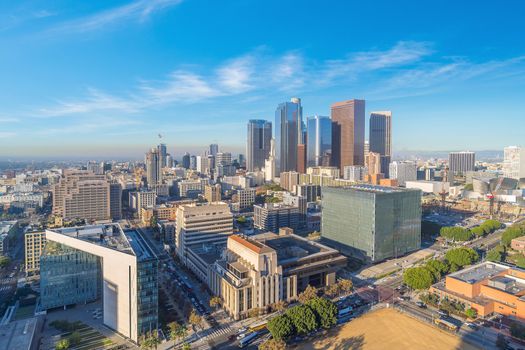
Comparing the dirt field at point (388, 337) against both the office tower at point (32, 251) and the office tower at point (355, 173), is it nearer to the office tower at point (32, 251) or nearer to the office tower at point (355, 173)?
the office tower at point (32, 251)

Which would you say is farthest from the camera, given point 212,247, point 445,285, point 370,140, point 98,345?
point 370,140

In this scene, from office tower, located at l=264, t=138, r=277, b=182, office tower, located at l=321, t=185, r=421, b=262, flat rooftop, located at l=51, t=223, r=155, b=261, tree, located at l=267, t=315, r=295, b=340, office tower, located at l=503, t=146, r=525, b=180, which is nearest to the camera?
tree, located at l=267, t=315, r=295, b=340

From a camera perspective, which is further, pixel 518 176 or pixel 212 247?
pixel 518 176

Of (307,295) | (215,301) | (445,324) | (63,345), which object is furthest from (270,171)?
(63,345)

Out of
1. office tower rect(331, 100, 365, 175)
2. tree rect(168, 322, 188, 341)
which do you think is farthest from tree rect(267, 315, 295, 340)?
office tower rect(331, 100, 365, 175)

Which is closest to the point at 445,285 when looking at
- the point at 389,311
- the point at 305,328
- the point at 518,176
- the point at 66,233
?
the point at 389,311

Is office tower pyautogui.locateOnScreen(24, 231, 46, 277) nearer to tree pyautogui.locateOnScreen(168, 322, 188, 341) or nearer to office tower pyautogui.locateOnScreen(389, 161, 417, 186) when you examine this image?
tree pyautogui.locateOnScreen(168, 322, 188, 341)

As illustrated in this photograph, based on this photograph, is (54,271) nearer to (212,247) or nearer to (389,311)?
(212,247)
